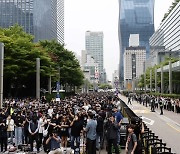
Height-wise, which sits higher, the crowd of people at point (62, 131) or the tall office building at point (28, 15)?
the tall office building at point (28, 15)

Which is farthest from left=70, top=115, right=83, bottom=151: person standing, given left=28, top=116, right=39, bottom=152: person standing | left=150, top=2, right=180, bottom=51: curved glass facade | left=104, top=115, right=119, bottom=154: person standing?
left=150, top=2, right=180, bottom=51: curved glass facade

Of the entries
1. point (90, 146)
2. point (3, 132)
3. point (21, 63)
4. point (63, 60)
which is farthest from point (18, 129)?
point (63, 60)

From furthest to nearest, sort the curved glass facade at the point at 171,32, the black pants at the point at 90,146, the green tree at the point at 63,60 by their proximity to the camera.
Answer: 1. the curved glass facade at the point at 171,32
2. the green tree at the point at 63,60
3. the black pants at the point at 90,146

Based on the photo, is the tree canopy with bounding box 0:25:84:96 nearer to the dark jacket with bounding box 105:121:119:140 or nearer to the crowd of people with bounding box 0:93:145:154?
the crowd of people with bounding box 0:93:145:154

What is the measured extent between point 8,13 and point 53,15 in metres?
29.2

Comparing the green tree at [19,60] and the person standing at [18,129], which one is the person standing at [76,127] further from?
the green tree at [19,60]

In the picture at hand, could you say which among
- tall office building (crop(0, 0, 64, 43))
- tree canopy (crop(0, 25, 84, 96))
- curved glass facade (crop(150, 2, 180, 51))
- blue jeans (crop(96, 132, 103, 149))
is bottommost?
blue jeans (crop(96, 132, 103, 149))

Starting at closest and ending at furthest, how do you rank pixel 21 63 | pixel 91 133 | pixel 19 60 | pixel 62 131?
pixel 91 133, pixel 62 131, pixel 19 60, pixel 21 63

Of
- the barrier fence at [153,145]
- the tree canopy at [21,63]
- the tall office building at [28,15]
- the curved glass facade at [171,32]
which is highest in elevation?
the tall office building at [28,15]

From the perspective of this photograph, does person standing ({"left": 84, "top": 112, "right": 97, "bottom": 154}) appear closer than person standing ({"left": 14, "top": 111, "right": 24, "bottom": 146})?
Yes

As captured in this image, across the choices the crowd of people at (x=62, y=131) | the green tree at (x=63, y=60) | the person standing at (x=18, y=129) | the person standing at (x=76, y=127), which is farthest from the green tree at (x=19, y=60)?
the person standing at (x=76, y=127)

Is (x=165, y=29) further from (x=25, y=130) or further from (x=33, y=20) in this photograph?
(x=25, y=130)

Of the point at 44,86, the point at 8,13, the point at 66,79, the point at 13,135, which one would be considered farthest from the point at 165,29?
the point at 13,135

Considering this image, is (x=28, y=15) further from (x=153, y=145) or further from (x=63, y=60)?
(x=153, y=145)
